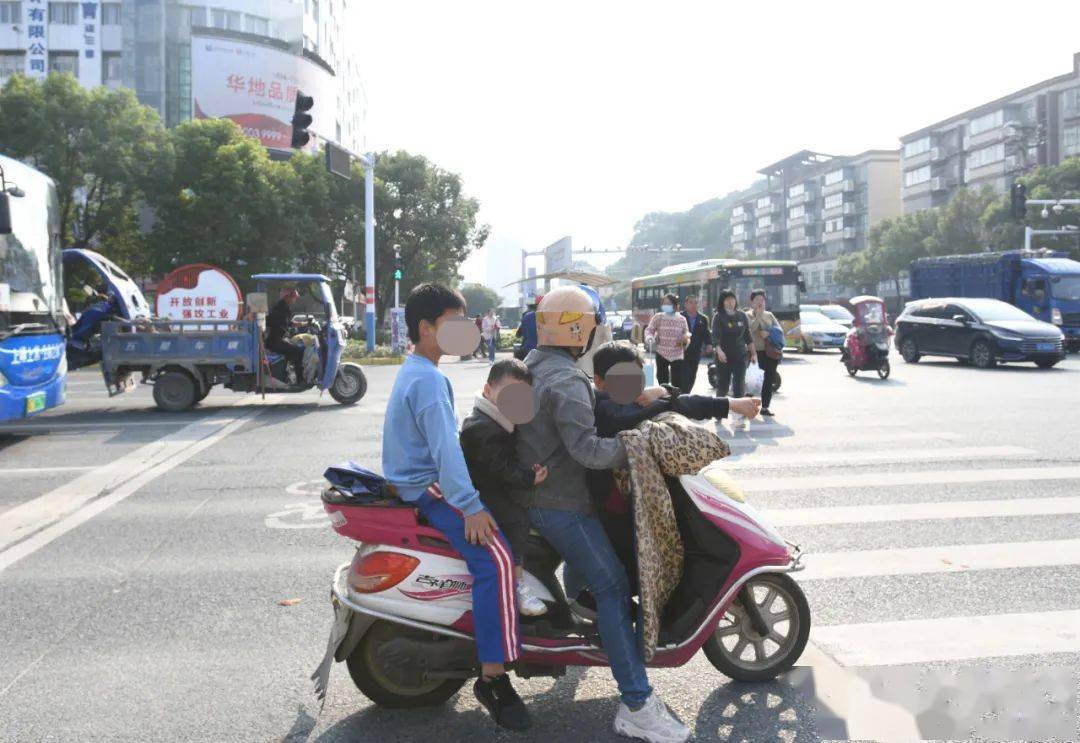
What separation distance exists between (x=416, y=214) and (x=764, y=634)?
1943 inches

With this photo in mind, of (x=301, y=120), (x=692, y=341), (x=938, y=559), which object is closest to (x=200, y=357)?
(x=301, y=120)

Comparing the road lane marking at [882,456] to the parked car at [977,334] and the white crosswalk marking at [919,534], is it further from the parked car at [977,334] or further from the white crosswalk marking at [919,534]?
the parked car at [977,334]

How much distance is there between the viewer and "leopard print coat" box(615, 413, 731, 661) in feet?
11.3

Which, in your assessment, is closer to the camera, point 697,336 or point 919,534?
point 919,534

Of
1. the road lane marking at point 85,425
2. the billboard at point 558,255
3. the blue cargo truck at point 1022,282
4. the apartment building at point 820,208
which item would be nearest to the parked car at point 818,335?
the blue cargo truck at point 1022,282

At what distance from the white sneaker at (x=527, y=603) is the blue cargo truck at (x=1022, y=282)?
2671 cm

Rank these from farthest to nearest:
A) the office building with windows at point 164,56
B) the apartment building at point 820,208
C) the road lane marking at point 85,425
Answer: the apartment building at point 820,208
the office building with windows at point 164,56
the road lane marking at point 85,425

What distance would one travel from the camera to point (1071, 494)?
745 cm

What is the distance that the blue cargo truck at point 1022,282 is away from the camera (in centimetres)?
2681

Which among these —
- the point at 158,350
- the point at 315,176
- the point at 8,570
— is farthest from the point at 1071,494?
the point at 315,176

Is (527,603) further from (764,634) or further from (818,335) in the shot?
(818,335)

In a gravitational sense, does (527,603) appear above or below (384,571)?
below

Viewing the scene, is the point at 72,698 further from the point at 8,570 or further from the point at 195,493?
the point at 195,493

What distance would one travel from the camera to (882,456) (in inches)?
371
